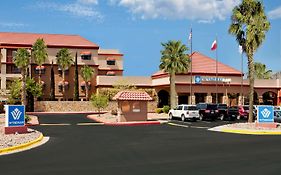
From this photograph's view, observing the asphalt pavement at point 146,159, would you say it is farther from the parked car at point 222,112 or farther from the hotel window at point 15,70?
the hotel window at point 15,70

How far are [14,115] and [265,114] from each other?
711 inches

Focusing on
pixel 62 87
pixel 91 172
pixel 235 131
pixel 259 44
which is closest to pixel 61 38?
pixel 62 87

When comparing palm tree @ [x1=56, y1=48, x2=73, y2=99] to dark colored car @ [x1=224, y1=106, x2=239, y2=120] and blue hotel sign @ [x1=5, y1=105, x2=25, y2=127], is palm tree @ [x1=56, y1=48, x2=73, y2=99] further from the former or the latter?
blue hotel sign @ [x1=5, y1=105, x2=25, y2=127]

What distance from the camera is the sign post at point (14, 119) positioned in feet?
74.6

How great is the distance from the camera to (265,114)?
1152 inches

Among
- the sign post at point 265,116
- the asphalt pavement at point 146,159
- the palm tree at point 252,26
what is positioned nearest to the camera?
the asphalt pavement at point 146,159

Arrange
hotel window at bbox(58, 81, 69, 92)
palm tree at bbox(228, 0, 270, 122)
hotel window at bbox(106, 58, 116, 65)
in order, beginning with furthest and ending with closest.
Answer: hotel window at bbox(106, 58, 116, 65) < hotel window at bbox(58, 81, 69, 92) < palm tree at bbox(228, 0, 270, 122)

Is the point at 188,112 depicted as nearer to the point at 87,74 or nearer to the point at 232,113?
the point at 232,113

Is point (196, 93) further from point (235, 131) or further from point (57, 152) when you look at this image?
point (57, 152)

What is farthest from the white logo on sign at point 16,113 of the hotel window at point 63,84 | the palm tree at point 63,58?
the hotel window at point 63,84

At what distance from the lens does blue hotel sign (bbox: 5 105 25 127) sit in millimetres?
22750

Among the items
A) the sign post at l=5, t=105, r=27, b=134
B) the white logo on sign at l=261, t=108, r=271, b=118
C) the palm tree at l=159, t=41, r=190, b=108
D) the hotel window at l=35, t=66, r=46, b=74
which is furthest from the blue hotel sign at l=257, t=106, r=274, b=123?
the hotel window at l=35, t=66, r=46, b=74

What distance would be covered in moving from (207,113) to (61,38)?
147 feet

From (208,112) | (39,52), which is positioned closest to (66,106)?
(39,52)
